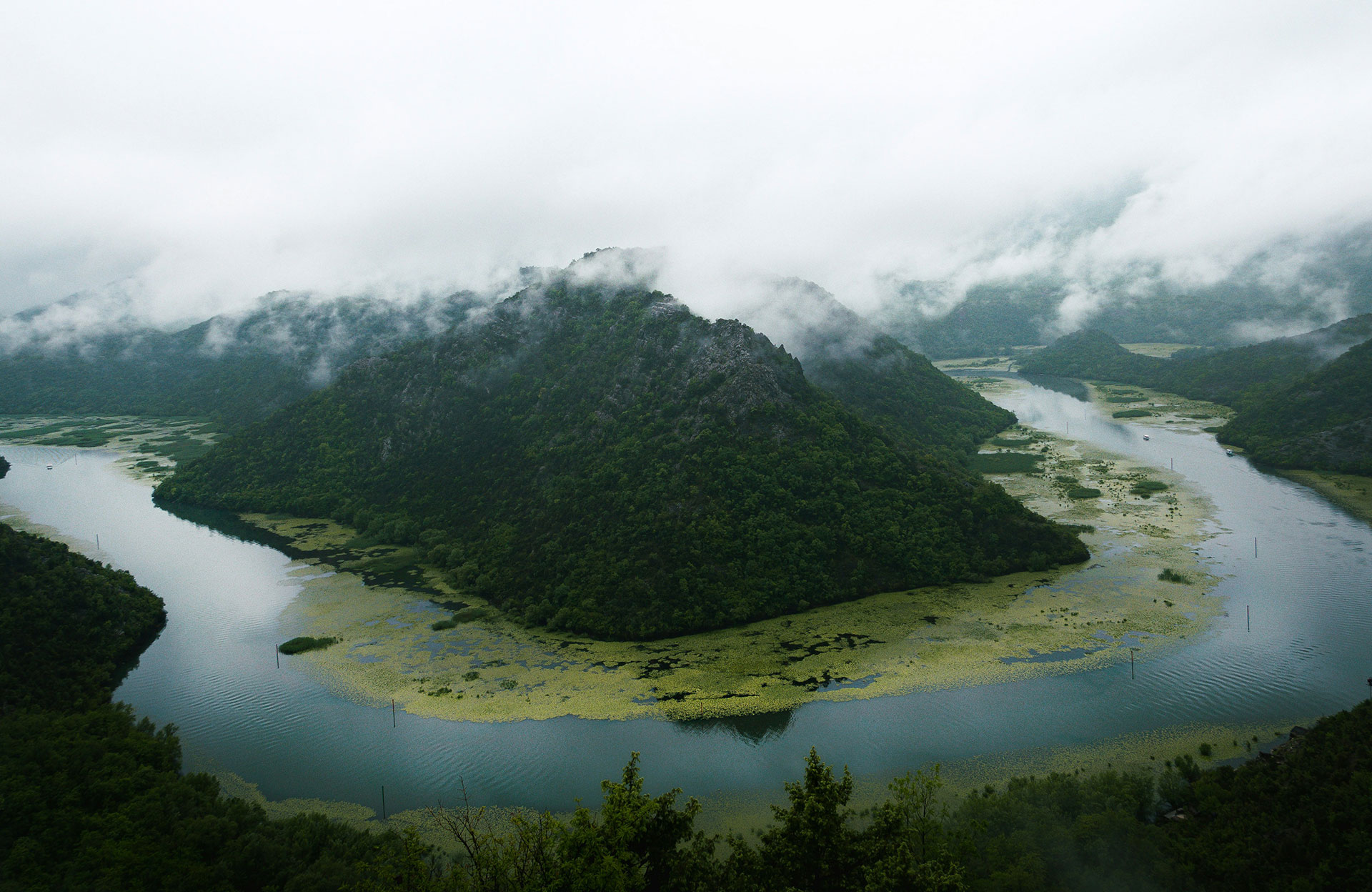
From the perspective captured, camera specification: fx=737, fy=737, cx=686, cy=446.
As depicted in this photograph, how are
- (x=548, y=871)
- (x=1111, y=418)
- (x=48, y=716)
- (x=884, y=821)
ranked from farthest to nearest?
(x=1111, y=418) < (x=48, y=716) < (x=884, y=821) < (x=548, y=871)

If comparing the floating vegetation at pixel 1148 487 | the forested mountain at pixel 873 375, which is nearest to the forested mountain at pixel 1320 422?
the floating vegetation at pixel 1148 487

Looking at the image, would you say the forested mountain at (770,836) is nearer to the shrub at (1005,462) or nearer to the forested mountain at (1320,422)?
the shrub at (1005,462)

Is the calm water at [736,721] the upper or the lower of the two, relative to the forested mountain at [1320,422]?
lower

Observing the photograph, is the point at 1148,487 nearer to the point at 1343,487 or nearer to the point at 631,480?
the point at 1343,487

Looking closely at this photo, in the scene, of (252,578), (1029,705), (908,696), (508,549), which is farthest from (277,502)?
(1029,705)

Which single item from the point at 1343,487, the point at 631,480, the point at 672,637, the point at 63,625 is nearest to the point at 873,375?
the point at 1343,487

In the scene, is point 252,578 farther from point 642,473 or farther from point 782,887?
point 782,887
